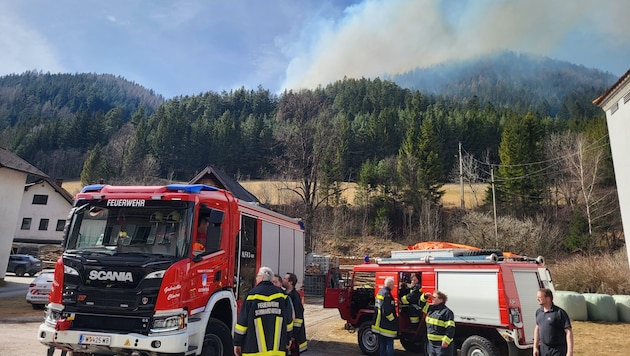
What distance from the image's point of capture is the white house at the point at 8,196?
23703 millimetres

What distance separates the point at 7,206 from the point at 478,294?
27.8 m

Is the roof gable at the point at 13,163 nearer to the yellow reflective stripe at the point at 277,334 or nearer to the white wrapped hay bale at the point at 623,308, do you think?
the yellow reflective stripe at the point at 277,334

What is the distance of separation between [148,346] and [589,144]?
53461mm

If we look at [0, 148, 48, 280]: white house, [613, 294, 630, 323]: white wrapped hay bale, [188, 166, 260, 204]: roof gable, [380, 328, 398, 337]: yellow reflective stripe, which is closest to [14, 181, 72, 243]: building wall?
[0, 148, 48, 280]: white house

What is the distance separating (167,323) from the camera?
5.80 m

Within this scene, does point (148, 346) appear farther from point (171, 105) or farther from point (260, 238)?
point (171, 105)

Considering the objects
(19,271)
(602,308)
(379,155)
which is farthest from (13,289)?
(379,155)

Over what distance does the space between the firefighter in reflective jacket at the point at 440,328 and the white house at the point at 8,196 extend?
86.5 ft

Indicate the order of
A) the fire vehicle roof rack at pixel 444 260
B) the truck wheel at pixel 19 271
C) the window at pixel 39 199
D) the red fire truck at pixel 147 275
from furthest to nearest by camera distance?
the window at pixel 39 199, the truck wheel at pixel 19 271, the fire vehicle roof rack at pixel 444 260, the red fire truck at pixel 147 275

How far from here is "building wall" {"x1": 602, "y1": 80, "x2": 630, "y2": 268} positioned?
21.0 metres

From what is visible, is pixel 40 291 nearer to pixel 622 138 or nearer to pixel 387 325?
pixel 387 325

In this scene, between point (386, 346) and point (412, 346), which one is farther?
point (412, 346)

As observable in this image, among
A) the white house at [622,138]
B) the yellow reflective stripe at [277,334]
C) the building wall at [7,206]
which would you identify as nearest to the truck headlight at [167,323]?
the yellow reflective stripe at [277,334]

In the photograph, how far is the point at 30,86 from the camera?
536 ft
